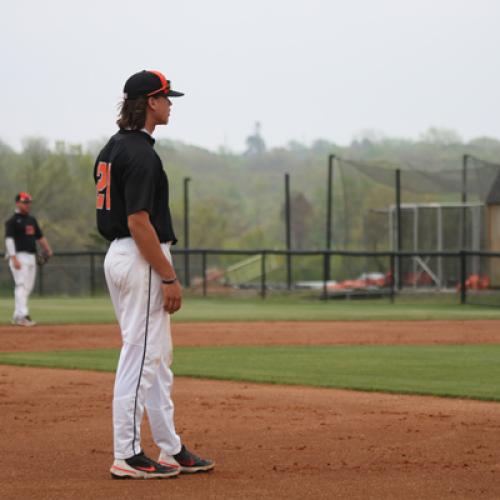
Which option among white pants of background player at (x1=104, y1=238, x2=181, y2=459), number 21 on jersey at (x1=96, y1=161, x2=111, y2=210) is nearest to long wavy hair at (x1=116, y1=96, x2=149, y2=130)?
number 21 on jersey at (x1=96, y1=161, x2=111, y2=210)

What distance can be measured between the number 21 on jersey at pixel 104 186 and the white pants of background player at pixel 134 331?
202 mm

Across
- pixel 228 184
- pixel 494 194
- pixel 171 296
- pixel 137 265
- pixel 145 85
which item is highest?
pixel 228 184

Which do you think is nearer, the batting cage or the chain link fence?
the chain link fence

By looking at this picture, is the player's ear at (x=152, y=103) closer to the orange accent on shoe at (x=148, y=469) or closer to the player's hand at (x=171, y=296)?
the player's hand at (x=171, y=296)

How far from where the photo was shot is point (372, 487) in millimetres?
4918

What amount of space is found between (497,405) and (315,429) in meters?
1.85

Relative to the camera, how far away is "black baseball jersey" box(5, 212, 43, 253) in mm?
16359

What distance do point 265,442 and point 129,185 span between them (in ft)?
6.33

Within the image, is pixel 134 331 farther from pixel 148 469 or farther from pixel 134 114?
pixel 134 114

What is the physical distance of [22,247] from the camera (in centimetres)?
1658

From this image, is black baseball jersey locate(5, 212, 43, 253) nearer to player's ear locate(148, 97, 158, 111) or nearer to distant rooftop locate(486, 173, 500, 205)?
player's ear locate(148, 97, 158, 111)

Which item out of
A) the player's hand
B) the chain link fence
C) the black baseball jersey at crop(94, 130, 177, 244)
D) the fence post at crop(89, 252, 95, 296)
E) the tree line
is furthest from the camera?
A: the tree line

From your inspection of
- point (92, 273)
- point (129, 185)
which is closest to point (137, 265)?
point (129, 185)

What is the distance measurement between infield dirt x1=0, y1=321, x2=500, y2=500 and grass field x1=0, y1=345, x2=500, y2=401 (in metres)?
0.48
